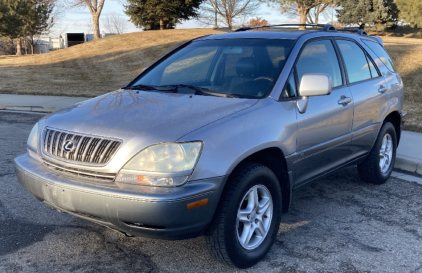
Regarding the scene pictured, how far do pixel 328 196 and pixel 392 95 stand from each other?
1.47 metres

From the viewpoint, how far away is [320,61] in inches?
178

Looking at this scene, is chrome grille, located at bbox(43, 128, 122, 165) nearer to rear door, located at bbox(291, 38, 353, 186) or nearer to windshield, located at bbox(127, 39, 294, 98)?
windshield, located at bbox(127, 39, 294, 98)

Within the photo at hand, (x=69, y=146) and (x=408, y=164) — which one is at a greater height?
(x=69, y=146)

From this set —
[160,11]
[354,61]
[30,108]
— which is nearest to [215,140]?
[354,61]

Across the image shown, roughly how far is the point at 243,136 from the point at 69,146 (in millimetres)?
1260

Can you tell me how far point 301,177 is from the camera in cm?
404

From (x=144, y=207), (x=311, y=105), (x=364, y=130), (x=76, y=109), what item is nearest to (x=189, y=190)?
(x=144, y=207)

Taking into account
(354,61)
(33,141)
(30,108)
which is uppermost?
(354,61)

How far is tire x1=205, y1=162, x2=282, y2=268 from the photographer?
3168mm

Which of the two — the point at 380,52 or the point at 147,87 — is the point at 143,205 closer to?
the point at 147,87

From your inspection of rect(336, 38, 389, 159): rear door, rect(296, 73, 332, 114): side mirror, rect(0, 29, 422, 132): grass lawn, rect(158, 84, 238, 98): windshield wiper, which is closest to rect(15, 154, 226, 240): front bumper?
rect(158, 84, 238, 98): windshield wiper

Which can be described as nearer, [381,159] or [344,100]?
[344,100]

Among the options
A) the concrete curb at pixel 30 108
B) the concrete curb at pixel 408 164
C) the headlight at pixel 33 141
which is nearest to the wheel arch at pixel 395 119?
the concrete curb at pixel 408 164

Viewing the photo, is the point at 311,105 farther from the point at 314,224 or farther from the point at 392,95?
the point at 392,95
